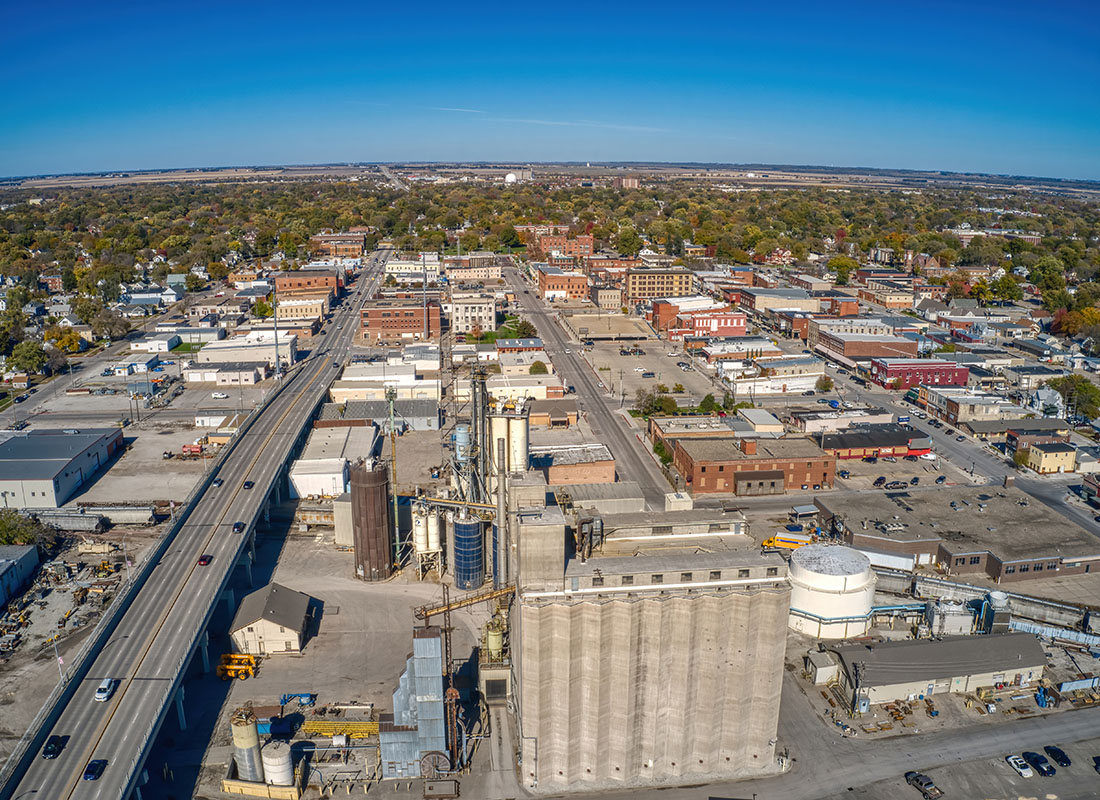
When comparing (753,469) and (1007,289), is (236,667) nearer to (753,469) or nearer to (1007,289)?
(753,469)

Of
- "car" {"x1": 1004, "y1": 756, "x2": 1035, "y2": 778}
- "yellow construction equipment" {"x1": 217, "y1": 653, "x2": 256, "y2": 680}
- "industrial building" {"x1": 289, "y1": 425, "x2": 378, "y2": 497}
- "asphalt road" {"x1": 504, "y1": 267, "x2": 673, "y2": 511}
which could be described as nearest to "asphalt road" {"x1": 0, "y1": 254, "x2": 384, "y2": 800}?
"industrial building" {"x1": 289, "y1": 425, "x2": 378, "y2": 497}

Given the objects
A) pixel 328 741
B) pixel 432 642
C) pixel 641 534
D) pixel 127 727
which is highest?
pixel 641 534

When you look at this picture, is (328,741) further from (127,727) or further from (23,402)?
(23,402)

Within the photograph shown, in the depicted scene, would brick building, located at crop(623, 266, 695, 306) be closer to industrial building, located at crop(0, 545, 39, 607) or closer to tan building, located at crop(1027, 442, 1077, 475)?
tan building, located at crop(1027, 442, 1077, 475)

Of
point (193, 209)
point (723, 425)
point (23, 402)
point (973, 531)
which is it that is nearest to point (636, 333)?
point (723, 425)

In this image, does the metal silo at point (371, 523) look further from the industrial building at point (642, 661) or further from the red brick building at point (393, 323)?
the red brick building at point (393, 323)

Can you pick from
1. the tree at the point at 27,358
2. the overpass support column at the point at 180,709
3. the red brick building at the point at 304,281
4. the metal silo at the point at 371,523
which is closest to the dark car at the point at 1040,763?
the metal silo at the point at 371,523
